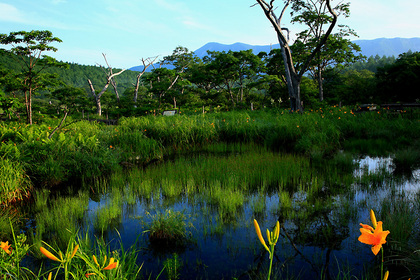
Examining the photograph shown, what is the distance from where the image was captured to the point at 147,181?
17.1 ft

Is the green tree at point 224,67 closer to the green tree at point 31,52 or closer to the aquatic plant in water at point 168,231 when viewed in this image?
the green tree at point 31,52

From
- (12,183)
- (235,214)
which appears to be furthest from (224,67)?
(235,214)

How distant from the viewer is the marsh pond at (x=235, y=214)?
8.96 ft

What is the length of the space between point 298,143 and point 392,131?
348 cm

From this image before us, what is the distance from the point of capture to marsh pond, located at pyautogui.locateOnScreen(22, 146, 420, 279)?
2.73 m

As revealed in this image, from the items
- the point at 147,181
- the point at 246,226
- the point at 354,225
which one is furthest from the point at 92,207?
the point at 354,225

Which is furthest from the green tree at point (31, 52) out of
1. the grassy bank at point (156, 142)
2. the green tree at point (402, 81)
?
the green tree at point (402, 81)

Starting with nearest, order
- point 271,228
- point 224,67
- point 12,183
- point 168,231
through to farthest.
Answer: point 168,231, point 271,228, point 12,183, point 224,67

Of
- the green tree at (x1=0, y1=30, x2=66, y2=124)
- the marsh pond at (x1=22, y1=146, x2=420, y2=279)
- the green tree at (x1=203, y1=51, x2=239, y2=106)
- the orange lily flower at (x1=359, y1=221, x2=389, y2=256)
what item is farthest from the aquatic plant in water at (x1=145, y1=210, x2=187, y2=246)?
the green tree at (x1=203, y1=51, x2=239, y2=106)

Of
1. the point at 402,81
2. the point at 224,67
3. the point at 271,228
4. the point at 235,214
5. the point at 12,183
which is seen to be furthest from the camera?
the point at 402,81

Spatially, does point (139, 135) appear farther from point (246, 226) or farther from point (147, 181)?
point (246, 226)

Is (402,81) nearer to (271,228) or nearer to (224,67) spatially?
(224,67)

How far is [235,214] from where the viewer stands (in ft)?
12.4

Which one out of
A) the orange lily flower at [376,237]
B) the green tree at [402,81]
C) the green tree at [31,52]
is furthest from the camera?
the green tree at [402,81]
